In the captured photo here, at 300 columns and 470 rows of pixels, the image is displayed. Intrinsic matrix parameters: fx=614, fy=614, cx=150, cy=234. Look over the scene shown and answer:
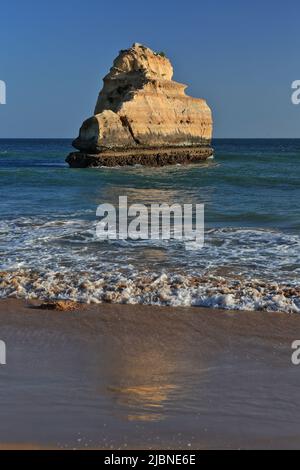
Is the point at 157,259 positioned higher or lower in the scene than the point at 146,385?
higher

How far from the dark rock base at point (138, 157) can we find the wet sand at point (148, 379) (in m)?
34.1

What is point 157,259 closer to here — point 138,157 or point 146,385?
point 146,385

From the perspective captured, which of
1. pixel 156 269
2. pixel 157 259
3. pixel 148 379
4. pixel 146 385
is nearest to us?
pixel 146 385

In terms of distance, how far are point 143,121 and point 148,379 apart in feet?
128

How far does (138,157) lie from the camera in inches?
1702

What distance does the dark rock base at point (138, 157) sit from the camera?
40688 millimetres

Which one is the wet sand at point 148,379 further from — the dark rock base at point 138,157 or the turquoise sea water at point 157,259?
the dark rock base at point 138,157

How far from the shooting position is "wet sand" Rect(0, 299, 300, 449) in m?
3.83

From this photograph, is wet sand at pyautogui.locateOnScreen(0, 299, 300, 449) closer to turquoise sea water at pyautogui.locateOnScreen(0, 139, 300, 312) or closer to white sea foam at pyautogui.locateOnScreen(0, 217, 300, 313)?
white sea foam at pyautogui.locateOnScreen(0, 217, 300, 313)

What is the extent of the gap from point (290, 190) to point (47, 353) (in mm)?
19382

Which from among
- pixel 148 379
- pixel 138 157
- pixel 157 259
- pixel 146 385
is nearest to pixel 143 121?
pixel 138 157

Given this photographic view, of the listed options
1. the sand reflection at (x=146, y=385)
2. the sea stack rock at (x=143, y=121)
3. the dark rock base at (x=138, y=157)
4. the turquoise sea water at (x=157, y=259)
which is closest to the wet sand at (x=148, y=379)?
the sand reflection at (x=146, y=385)

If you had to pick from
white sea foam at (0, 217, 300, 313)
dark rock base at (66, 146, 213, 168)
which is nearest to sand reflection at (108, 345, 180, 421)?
white sea foam at (0, 217, 300, 313)
